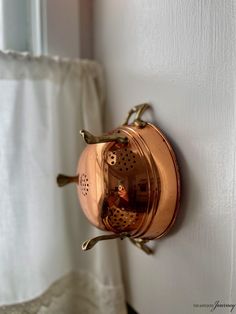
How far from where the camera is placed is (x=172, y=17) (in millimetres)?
592

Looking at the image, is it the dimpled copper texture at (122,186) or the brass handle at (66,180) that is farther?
the brass handle at (66,180)

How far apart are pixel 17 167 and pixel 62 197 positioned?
0.14m

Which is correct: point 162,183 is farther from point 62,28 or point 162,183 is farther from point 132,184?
point 62,28

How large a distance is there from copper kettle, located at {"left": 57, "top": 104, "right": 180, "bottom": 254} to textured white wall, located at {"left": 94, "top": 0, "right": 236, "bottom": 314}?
25mm

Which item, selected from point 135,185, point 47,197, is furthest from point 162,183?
point 47,197

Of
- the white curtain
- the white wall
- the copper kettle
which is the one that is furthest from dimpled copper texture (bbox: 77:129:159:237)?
the white wall

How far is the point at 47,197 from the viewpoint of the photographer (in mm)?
779

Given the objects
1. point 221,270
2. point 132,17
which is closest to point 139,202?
point 221,270

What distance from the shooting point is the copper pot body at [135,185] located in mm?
580

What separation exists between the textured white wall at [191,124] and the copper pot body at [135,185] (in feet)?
0.08

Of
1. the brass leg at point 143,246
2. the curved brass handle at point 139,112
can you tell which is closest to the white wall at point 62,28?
the curved brass handle at point 139,112

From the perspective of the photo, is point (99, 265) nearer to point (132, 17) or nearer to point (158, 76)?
point (158, 76)

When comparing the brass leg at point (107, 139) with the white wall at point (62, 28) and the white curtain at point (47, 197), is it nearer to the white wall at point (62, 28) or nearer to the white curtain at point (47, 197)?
the white curtain at point (47, 197)

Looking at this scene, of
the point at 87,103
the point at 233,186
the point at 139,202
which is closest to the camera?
the point at 233,186
